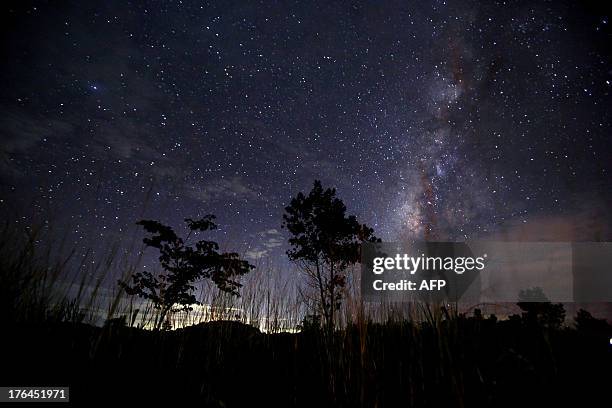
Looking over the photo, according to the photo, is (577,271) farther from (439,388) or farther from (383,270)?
Answer: (439,388)

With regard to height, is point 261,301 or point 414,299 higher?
point 414,299

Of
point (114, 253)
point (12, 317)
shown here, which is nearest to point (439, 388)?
point (114, 253)

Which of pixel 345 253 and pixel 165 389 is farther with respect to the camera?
pixel 345 253

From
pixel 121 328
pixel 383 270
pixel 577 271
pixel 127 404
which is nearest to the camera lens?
pixel 127 404

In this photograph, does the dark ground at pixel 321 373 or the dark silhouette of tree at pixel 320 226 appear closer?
the dark ground at pixel 321 373

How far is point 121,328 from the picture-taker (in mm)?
2414

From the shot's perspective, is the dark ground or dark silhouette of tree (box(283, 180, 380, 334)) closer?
the dark ground

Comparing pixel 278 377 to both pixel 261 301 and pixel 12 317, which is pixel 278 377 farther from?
pixel 12 317

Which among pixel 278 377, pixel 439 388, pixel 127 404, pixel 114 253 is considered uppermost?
pixel 114 253

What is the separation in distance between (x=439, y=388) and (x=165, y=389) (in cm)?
179

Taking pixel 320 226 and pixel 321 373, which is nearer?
pixel 321 373

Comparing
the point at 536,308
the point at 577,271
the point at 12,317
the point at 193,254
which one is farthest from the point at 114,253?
the point at 577,271

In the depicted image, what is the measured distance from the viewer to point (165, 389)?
1934mm

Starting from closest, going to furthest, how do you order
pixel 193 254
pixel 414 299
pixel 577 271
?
1. pixel 414 299
2. pixel 193 254
3. pixel 577 271
